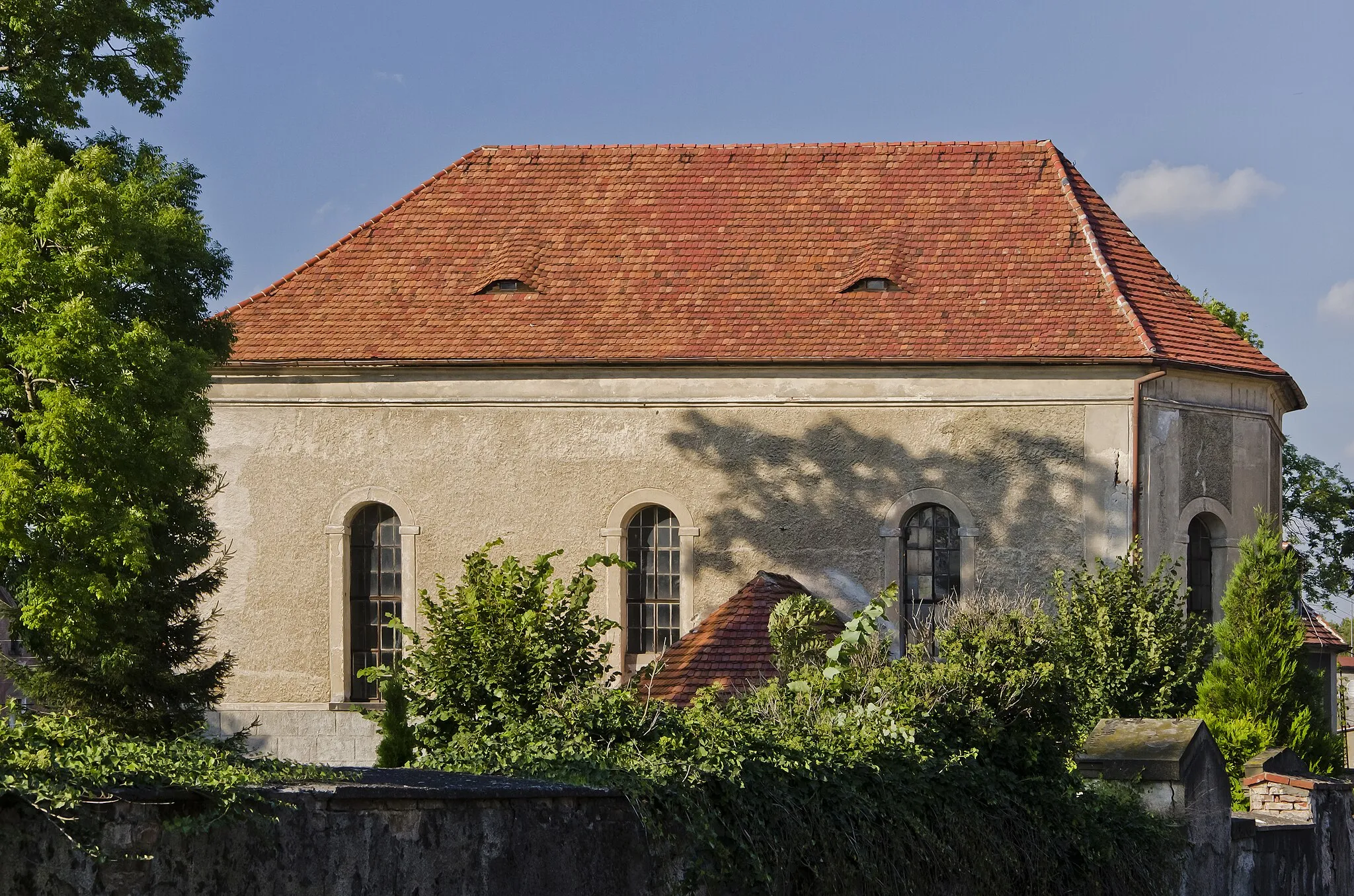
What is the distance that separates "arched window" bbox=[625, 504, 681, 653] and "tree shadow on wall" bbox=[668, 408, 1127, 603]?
0.52 m

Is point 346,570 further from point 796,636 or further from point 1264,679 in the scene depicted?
point 1264,679

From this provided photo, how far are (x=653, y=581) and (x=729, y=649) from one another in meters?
2.71

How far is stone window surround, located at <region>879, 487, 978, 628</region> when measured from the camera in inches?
854

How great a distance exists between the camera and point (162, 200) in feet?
58.0

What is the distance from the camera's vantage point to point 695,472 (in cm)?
2222

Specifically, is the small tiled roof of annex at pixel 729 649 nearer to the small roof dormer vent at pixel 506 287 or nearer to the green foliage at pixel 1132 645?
the green foliage at pixel 1132 645

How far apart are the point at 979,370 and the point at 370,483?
8464 millimetres

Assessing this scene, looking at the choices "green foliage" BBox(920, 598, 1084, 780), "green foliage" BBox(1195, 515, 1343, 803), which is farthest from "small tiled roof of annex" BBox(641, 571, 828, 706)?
"green foliage" BBox(920, 598, 1084, 780)

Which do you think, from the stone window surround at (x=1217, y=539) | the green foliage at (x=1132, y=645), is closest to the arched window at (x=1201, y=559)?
the stone window surround at (x=1217, y=539)

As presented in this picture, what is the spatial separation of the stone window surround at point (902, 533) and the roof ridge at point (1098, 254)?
325 cm

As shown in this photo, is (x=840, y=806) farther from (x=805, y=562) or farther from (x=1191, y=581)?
(x=1191, y=581)

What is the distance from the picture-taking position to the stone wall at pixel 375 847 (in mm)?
5805

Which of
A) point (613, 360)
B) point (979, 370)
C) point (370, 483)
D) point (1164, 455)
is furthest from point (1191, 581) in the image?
point (370, 483)

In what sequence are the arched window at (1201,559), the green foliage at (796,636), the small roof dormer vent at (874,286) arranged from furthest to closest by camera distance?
1. the small roof dormer vent at (874,286)
2. the arched window at (1201,559)
3. the green foliage at (796,636)
